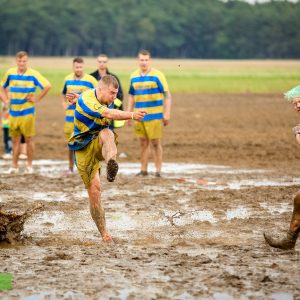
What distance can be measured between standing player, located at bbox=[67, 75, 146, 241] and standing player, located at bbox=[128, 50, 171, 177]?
556 centimetres

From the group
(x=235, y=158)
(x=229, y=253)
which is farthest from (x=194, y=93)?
(x=229, y=253)

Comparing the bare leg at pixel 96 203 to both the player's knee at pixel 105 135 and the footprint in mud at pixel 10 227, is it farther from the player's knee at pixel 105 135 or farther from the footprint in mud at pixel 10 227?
the footprint in mud at pixel 10 227

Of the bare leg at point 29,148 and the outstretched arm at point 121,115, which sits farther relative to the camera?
the bare leg at point 29,148

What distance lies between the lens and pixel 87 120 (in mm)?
9453

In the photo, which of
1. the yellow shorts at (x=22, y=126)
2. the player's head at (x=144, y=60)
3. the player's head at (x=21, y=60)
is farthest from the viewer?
the yellow shorts at (x=22, y=126)

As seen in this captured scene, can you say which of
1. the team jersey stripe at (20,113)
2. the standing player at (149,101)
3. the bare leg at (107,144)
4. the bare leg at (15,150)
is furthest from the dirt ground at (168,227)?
the team jersey stripe at (20,113)

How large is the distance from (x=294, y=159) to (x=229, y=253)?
9280 millimetres

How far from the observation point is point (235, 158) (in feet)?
59.4

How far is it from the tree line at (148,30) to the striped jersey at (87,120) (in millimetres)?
99013

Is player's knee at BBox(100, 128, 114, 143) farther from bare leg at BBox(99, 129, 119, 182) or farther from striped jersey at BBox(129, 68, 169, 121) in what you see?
striped jersey at BBox(129, 68, 169, 121)

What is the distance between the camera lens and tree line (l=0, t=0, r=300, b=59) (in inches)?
4628

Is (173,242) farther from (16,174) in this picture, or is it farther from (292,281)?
(16,174)

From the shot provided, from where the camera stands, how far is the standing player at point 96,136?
9148 millimetres

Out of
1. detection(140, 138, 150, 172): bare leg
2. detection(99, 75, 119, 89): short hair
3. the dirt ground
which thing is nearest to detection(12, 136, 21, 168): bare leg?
the dirt ground
